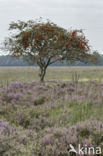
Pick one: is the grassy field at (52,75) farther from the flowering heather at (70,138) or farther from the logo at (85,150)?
the logo at (85,150)

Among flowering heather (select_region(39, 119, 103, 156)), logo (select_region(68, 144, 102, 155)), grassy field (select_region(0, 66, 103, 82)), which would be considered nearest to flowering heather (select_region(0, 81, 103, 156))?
flowering heather (select_region(39, 119, 103, 156))

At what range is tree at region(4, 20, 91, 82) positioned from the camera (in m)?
20.0

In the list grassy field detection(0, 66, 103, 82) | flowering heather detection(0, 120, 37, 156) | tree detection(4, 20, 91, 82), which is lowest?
grassy field detection(0, 66, 103, 82)

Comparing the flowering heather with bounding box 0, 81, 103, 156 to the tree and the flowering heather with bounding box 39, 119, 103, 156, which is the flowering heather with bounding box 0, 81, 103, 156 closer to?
the flowering heather with bounding box 39, 119, 103, 156

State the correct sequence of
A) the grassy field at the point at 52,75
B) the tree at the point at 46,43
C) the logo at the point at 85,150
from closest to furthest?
1. the logo at the point at 85,150
2. the tree at the point at 46,43
3. the grassy field at the point at 52,75

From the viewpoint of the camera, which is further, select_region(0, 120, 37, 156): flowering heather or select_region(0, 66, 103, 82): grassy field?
select_region(0, 66, 103, 82): grassy field

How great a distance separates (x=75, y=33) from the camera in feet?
66.9

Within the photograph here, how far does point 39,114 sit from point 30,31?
43.3ft

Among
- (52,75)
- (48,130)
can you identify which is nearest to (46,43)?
(48,130)

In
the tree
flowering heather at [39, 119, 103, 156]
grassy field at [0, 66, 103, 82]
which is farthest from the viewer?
grassy field at [0, 66, 103, 82]

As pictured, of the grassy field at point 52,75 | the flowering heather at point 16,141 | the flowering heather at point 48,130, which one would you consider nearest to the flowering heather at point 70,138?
the flowering heather at point 48,130

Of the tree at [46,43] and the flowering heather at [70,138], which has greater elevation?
the tree at [46,43]

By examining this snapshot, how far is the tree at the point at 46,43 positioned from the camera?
20.0m

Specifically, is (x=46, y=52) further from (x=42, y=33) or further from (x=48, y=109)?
(x=48, y=109)
